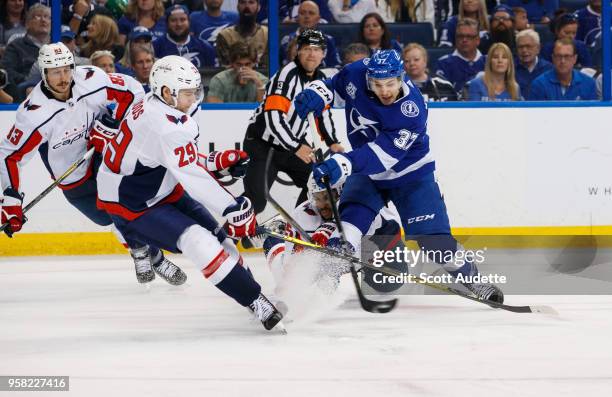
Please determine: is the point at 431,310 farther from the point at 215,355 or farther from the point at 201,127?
the point at 201,127

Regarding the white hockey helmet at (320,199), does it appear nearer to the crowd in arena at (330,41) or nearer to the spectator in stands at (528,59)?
the crowd in arena at (330,41)

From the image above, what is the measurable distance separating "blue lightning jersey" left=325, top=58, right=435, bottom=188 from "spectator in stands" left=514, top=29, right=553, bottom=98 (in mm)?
1894

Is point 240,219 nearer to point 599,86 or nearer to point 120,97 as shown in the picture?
point 120,97

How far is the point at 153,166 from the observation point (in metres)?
3.93

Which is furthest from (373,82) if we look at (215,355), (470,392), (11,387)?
(11,387)

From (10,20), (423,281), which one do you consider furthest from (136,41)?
(423,281)

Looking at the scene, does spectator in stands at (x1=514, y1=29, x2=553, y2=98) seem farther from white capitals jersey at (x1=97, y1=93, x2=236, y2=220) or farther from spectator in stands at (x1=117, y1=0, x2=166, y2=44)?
white capitals jersey at (x1=97, y1=93, x2=236, y2=220)

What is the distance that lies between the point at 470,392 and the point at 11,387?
1.18 m

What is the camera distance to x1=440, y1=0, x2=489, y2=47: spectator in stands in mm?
6055

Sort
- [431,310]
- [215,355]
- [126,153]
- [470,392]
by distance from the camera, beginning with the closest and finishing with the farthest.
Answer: [470,392], [215,355], [126,153], [431,310]

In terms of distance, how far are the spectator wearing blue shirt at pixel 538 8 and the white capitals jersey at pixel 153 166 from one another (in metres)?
2.81

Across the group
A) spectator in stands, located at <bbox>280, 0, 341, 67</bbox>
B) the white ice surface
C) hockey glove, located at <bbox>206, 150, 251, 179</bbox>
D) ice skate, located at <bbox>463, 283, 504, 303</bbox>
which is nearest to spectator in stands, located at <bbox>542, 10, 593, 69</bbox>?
spectator in stands, located at <bbox>280, 0, 341, 67</bbox>

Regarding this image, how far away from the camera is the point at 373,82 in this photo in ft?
13.5

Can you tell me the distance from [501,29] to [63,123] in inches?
97.2
